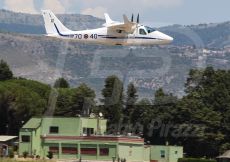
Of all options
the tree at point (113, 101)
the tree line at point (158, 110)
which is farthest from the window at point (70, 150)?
the tree at point (113, 101)

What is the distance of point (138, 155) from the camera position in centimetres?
11919

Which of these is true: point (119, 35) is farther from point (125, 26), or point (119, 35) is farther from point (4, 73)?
point (4, 73)

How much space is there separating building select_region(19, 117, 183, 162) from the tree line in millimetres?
7484

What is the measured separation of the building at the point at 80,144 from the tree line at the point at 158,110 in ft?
24.6

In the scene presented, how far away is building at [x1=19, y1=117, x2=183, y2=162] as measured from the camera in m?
118

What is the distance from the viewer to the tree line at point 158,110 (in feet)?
435

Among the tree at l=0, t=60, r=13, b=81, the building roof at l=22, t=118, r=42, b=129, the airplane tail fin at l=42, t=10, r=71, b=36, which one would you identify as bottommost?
the building roof at l=22, t=118, r=42, b=129

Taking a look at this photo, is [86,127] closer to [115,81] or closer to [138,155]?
[138,155]

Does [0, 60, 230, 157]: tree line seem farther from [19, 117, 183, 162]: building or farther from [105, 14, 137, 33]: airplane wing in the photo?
[105, 14, 137, 33]: airplane wing

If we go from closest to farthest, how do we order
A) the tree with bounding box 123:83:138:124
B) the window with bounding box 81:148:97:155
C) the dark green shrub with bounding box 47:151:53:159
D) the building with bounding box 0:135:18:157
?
the dark green shrub with bounding box 47:151:53:159 < the building with bounding box 0:135:18:157 < the window with bounding box 81:148:97:155 < the tree with bounding box 123:83:138:124

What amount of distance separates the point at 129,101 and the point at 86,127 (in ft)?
95.7

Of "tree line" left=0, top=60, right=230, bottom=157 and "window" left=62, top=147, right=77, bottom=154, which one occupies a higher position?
"tree line" left=0, top=60, right=230, bottom=157

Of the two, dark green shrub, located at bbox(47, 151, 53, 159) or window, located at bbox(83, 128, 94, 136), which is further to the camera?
window, located at bbox(83, 128, 94, 136)

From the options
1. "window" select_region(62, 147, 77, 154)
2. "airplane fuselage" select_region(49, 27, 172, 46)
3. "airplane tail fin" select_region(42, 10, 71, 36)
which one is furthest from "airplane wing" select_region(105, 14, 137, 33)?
"window" select_region(62, 147, 77, 154)
